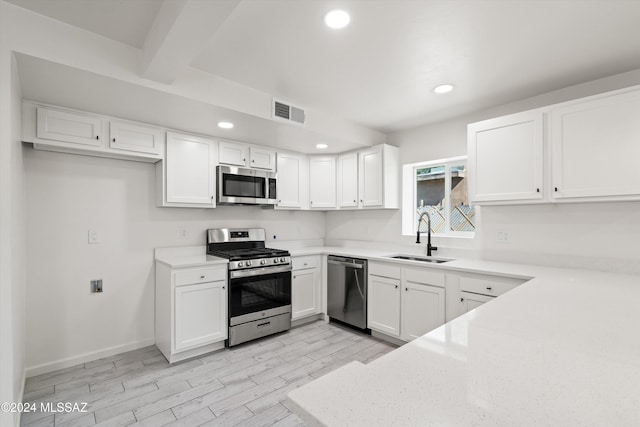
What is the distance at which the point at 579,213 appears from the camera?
256 centimetres

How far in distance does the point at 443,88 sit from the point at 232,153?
225cm

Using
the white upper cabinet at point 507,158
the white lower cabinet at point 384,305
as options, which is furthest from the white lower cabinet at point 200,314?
the white upper cabinet at point 507,158

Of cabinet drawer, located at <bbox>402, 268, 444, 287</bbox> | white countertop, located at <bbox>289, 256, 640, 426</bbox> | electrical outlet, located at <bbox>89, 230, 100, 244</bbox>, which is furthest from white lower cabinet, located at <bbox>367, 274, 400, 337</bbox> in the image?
electrical outlet, located at <bbox>89, 230, 100, 244</bbox>

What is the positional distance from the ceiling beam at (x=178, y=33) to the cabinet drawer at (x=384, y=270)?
2517 mm

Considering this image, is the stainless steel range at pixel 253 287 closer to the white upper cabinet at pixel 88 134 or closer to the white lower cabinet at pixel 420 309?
the white upper cabinet at pixel 88 134

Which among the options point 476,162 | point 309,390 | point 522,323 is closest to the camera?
point 309,390

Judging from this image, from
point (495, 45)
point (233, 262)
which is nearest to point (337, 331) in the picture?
point (233, 262)

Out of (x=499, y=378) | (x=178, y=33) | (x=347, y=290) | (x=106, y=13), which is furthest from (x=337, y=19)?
(x=347, y=290)

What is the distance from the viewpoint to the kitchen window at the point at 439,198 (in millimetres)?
3418

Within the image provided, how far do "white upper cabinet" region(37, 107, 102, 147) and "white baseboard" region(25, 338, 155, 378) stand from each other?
188cm

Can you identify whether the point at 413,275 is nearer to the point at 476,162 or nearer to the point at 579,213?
the point at 476,162

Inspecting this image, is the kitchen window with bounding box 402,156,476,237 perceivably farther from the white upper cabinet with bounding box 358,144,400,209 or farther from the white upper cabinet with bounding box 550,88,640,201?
the white upper cabinet with bounding box 550,88,640,201

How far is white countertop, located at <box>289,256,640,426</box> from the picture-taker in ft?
2.03

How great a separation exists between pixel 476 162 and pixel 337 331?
234 centimetres
